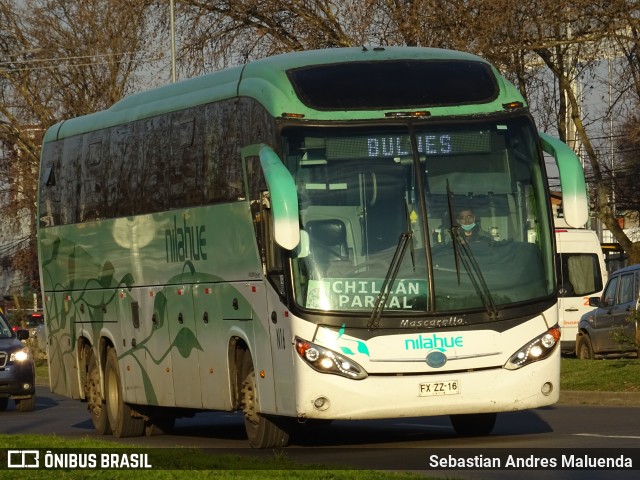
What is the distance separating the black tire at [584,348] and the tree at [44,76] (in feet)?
60.8

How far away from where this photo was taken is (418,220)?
46.9 ft

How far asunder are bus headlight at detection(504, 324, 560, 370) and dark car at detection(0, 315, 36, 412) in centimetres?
1491

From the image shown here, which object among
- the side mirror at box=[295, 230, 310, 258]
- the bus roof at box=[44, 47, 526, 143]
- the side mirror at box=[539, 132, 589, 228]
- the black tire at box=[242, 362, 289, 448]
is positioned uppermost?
the bus roof at box=[44, 47, 526, 143]

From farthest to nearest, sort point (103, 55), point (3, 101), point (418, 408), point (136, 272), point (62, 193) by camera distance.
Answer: point (3, 101), point (103, 55), point (62, 193), point (136, 272), point (418, 408)

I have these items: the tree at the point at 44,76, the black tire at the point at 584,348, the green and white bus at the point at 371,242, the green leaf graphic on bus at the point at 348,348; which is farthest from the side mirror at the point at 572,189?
the tree at the point at 44,76

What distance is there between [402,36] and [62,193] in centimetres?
942

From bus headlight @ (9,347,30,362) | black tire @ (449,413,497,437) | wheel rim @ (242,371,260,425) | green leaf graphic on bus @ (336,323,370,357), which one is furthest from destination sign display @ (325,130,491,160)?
bus headlight @ (9,347,30,362)

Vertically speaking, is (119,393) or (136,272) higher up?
(136,272)

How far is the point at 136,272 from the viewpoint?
731 inches

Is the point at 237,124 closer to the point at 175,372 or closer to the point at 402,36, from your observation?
the point at 175,372

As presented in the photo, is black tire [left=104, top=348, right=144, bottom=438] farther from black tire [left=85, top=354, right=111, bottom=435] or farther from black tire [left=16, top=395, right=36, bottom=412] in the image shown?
black tire [left=16, top=395, right=36, bottom=412]

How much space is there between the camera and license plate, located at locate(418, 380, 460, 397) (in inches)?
551

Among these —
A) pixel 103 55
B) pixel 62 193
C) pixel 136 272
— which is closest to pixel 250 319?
pixel 136 272

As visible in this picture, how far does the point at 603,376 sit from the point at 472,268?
9.62m
